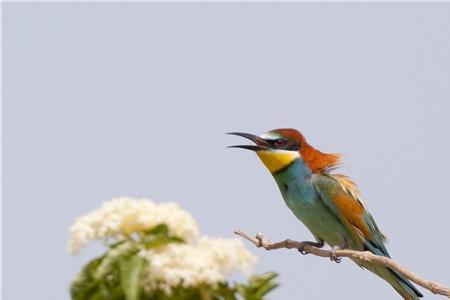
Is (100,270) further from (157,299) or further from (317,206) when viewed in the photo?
(317,206)

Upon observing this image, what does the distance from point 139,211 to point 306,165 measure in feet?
9.13

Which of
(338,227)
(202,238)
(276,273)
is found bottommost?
(276,273)

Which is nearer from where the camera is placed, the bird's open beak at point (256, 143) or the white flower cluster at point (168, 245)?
the white flower cluster at point (168, 245)

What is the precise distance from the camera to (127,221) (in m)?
1.58

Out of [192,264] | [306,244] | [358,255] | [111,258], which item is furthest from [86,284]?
[306,244]

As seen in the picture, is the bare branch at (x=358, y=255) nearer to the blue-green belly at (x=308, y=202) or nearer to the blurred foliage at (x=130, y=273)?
the blue-green belly at (x=308, y=202)

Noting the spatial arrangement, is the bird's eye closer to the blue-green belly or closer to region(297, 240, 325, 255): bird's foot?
the blue-green belly

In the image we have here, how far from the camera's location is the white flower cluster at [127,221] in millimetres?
1526

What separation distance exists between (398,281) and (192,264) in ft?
9.48

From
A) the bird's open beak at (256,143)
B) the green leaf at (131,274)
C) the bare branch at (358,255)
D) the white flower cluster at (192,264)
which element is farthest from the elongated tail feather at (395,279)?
the green leaf at (131,274)

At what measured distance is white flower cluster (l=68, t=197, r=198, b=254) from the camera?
1.53 metres

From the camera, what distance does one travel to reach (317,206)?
423 centimetres

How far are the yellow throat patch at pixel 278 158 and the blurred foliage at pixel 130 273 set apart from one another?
2.69 m

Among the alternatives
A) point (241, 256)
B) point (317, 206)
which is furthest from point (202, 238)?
point (317, 206)
